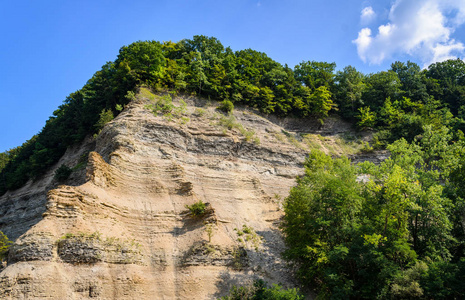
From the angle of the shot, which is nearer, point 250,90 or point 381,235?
point 381,235

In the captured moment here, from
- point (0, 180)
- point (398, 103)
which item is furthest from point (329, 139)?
point (0, 180)

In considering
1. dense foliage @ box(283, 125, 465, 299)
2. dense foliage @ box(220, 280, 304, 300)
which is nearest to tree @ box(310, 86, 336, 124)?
Result: dense foliage @ box(283, 125, 465, 299)

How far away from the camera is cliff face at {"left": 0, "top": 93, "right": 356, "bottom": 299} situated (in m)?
16.8

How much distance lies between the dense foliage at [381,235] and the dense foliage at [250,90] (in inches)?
652

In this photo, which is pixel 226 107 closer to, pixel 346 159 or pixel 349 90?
pixel 346 159

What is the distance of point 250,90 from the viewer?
38.4 meters

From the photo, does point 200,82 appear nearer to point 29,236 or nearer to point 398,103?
point 29,236

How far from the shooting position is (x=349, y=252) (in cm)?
1986

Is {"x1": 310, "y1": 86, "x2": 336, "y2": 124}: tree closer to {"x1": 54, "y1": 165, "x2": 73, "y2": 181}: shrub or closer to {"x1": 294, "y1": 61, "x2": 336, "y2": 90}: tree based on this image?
{"x1": 294, "y1": 61, "x2": 336, "y2": 90}: tree

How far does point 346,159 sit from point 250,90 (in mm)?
15385

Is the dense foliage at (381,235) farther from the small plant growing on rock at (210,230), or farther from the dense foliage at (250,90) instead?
the dense foliage at (250,90)

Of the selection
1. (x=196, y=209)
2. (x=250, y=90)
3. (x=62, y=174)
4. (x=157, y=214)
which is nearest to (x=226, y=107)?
(x=250, y=90)

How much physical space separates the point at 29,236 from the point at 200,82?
23.6m

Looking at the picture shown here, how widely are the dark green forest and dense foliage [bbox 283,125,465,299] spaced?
0.25 ft
